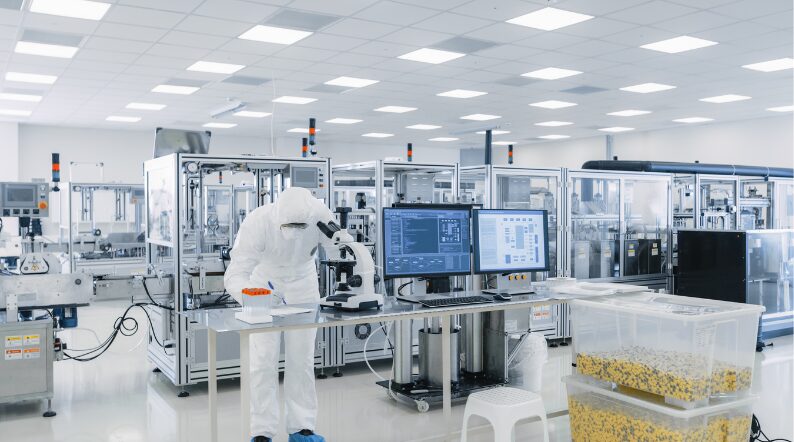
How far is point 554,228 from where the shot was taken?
5.52 metres

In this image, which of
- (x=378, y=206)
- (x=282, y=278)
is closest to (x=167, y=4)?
(x=378, y=206)

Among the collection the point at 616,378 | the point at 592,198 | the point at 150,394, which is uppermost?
the point at 592,198

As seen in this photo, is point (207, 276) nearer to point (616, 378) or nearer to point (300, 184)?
point (300, 184)

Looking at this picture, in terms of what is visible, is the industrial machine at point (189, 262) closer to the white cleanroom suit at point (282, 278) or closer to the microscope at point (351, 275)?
the white cleanroom suit at point (282, 278)

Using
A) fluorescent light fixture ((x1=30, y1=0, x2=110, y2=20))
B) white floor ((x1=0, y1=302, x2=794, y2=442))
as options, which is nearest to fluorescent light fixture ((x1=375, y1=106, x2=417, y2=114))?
fluorescent light fixture ((x1=30, y1=0, x2=110, y2=20))

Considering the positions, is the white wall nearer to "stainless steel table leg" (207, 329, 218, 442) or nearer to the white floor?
the white floor

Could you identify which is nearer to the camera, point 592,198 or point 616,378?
point 616,378

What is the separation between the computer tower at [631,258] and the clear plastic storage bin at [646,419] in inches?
126

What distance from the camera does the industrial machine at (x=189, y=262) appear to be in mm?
4086

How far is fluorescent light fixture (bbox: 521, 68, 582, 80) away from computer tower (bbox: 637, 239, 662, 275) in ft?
8.19

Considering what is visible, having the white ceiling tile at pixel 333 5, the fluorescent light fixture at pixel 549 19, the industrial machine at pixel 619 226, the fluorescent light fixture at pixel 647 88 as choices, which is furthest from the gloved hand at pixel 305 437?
the fluorescent light fixture at pixel 647 88

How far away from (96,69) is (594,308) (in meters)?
6.56

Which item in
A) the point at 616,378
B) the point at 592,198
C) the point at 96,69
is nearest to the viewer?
the point at 616,378

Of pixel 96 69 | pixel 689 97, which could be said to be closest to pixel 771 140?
pixel 689 97
